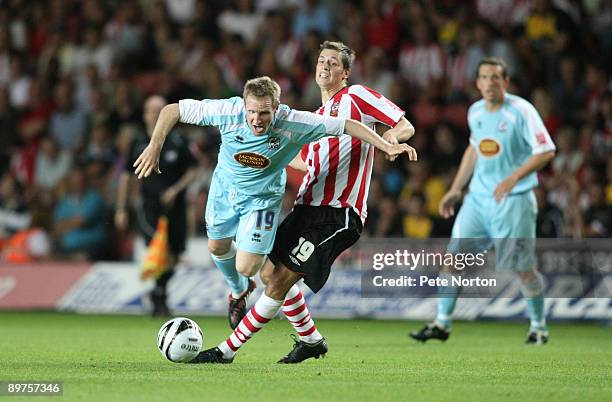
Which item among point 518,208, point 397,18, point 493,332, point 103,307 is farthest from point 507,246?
point 397,18

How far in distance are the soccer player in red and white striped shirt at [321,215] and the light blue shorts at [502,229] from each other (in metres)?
2.61

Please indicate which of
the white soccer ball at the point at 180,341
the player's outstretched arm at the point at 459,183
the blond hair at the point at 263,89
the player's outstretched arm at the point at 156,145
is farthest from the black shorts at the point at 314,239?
the player's outstretched arm at the point at 459,183

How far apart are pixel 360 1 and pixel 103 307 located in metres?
6.62

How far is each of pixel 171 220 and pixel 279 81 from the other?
410cm

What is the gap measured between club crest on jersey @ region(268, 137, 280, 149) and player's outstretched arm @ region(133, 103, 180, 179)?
65cm

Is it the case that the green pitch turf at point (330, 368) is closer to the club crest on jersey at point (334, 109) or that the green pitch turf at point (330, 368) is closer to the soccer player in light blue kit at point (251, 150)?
the soccer player in light blue kit at point (251, 150)

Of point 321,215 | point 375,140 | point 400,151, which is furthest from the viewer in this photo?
point 321,215

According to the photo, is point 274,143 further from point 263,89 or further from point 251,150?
point 263,89

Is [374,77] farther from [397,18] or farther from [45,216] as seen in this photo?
[45,216]

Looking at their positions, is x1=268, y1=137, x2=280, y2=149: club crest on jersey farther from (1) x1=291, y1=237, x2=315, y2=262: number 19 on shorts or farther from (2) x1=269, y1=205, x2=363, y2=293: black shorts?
(1) x1=291, y1=237, x2=315, y2=262: number 19 on shorts

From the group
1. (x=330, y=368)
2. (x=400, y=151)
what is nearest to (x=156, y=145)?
(x=400, y=151)

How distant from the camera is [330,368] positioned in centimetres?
796

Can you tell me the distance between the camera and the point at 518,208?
10.7 m

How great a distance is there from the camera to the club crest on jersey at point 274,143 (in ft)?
26.0
